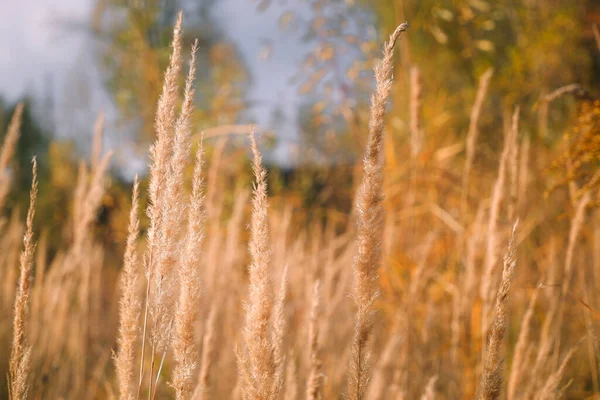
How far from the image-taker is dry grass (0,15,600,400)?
0.81 m

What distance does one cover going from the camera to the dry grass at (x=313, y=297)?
0.81 m

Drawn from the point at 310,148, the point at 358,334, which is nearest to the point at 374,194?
the point at 358,334

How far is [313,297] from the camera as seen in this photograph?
0.98 metres

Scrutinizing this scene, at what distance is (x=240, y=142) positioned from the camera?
361 centimetres

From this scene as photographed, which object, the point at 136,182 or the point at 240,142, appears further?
the point at 240,142

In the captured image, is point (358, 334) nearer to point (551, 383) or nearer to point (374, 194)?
point (374, 194)

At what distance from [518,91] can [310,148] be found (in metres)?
1.68

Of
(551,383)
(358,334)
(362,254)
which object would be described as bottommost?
(551,383)

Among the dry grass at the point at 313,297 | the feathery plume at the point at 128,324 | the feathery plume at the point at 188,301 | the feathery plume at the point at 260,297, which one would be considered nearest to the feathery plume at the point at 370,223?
the dry grass at the point at 313,297


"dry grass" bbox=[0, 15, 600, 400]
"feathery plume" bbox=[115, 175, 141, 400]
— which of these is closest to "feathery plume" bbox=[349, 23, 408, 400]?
"dry grass" bbox=[0, 15, 600, 400]

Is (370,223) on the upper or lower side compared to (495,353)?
upper

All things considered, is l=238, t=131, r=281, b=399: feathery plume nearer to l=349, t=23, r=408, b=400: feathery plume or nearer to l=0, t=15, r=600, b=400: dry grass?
l=0, t=15, r=600, b=400: dry grass

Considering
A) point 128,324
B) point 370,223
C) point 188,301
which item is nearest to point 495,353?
point 370,223

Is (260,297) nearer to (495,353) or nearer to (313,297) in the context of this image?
(313,297)
